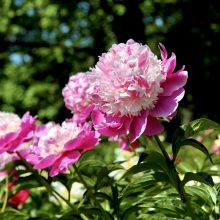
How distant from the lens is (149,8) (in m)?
7.10

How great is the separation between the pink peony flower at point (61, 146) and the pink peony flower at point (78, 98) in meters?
0.22

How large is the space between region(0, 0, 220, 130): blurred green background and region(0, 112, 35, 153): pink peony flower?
5.25 metres

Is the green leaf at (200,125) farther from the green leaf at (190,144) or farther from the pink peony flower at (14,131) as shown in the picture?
the pink peony flower at (14,131)

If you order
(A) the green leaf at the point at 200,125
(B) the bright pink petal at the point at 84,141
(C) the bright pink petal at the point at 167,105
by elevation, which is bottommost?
(B) the bright pink petal at the point at 84,141

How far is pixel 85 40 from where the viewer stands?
7.68m

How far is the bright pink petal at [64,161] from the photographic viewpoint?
1.26 metres

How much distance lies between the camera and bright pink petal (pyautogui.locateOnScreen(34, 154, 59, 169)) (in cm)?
126

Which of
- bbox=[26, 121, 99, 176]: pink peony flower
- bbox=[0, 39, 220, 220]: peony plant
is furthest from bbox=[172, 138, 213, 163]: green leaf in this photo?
bbox=[26, 121, 99, 176]: pink peony flower

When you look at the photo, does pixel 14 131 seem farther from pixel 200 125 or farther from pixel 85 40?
pixel 85 40

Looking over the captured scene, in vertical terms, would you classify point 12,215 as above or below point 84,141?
below

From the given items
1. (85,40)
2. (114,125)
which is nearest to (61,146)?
(114,125)

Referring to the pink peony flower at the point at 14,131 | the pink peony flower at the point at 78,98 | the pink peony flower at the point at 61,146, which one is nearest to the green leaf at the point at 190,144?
the pink peony flower at the point at 61,146

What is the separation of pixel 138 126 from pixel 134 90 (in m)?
0.06

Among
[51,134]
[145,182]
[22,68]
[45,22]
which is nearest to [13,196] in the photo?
[51,134]
